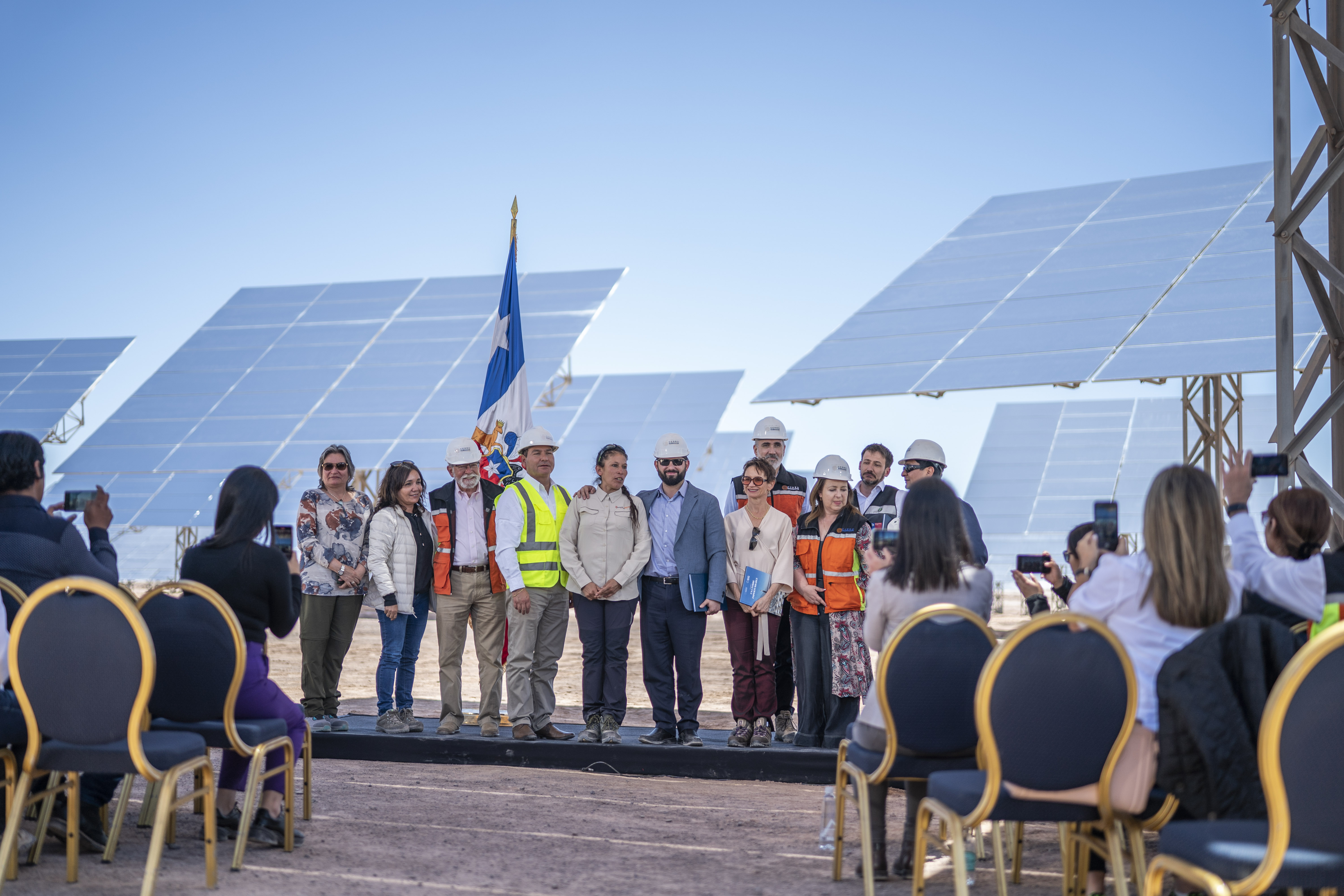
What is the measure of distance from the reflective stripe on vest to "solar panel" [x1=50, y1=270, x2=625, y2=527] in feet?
28.2

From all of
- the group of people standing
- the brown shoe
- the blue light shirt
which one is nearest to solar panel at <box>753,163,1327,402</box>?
the group of people standing

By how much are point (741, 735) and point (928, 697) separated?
3.25 meters

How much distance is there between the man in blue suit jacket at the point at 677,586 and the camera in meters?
6.64

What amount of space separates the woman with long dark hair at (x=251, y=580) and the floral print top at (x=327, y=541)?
7.93ft

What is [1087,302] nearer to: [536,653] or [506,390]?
[506,390]

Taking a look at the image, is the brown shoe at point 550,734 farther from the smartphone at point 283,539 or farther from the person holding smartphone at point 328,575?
the smartphone at point 283,539

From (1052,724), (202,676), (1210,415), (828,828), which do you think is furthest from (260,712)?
(1210,415)

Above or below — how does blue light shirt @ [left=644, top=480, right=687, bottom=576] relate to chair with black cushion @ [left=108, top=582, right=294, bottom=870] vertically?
above

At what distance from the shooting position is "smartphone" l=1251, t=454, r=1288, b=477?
412 cm

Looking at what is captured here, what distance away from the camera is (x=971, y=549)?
3.93m

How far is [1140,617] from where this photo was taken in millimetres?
3146

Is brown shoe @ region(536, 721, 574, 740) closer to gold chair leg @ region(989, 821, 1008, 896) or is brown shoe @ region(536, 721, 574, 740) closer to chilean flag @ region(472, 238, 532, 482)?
chilean flag @ region(472, 238, 532, 482)

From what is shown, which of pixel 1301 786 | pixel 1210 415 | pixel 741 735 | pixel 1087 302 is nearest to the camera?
pixel 1301 786

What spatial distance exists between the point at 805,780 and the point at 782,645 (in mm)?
867
